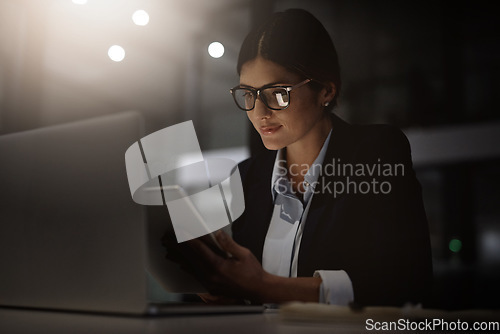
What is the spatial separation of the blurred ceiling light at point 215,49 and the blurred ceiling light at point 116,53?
0.80 metres

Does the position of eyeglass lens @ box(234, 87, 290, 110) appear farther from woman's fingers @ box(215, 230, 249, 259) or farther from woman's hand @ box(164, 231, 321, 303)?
woman's fingers @ box(215, 230, 249, 259)

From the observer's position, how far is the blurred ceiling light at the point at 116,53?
350 cm

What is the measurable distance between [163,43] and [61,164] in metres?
2.66

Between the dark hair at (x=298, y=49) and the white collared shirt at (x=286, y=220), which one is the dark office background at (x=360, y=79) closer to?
the dark hair at (x=298, y=49)

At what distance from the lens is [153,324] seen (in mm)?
774

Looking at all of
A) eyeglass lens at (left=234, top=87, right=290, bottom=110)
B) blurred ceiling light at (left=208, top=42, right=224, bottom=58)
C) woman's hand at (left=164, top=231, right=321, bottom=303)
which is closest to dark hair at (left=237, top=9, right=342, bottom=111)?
eyeglass lens at (left=234, top=87, right=290, bottom=110)

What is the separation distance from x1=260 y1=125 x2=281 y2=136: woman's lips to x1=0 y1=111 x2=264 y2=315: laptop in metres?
1.26

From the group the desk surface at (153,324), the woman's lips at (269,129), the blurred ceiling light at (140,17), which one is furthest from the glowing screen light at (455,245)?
the blurred ceiling light at (140,17)

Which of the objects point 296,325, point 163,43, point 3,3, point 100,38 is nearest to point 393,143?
point 296,325

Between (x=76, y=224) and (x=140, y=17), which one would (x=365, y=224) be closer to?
(x=76, y=224)

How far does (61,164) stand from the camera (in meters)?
0.97

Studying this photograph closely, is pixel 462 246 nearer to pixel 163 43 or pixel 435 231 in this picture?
pixel 435 231

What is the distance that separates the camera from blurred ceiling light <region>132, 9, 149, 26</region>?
345 centimetres

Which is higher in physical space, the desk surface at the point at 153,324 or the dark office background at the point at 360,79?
the dark office background at the point at 360,79
